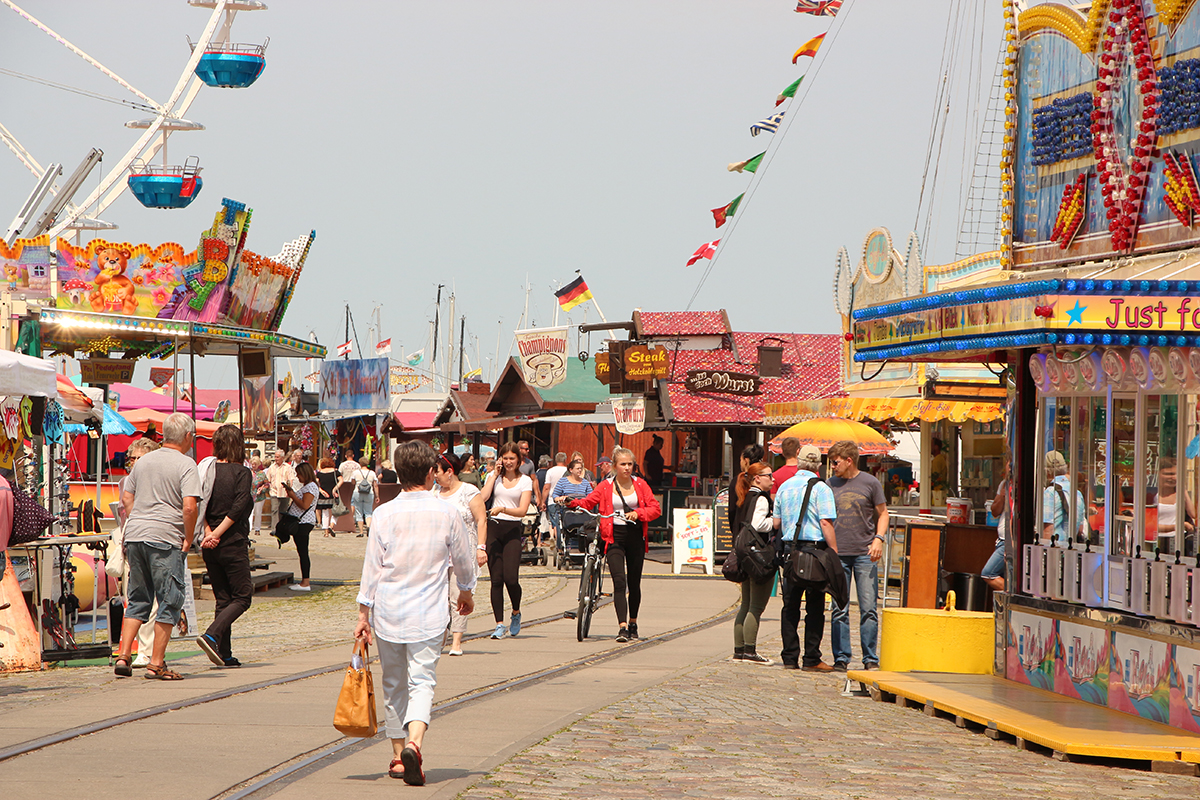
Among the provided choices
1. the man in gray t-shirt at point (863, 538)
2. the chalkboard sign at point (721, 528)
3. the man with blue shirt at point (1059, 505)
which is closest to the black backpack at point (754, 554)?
the man in gray t-shirt at point (863, 538)

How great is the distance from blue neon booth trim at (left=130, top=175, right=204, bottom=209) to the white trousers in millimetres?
22900

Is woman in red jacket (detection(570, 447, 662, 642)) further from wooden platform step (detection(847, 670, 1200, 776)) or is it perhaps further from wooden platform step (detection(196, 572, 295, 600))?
wooden platform step (detection(196, 572, 295, 600))

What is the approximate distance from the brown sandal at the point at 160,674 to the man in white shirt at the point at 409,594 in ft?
12.6

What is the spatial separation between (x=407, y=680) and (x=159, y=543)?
3.98m

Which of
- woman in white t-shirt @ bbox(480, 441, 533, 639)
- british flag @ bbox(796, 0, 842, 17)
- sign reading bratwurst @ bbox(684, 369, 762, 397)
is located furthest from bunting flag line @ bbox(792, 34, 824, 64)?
sign reading bratwurst @ bbox(684, 369, 762, 397)

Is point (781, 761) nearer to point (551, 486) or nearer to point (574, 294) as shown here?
point (551, 486)

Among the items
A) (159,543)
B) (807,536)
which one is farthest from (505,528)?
(159,543)

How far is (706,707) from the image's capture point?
31.5 feet

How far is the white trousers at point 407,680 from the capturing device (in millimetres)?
6883

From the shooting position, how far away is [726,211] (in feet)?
73.4

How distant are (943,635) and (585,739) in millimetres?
3985

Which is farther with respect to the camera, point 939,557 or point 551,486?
point 551,486

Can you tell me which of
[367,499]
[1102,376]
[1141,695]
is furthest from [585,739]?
[367,499]

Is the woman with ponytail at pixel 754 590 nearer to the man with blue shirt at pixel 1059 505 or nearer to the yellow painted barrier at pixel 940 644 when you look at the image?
the yellow painted barrier at pixel 940 644
